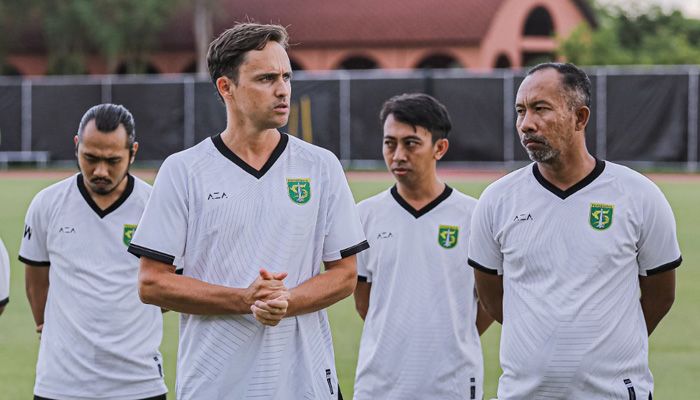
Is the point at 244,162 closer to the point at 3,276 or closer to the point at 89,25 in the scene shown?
the point at 3,276

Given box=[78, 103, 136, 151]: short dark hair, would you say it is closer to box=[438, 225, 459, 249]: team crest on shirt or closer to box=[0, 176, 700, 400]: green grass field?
box=[438, 225, 459, 249]: team crest on shirt

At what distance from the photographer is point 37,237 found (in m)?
5.75

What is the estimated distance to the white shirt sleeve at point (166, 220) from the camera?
13.9ft

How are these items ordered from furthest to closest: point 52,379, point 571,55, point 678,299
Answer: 1. point 571,55
2. point 678,299
3. point 52,379

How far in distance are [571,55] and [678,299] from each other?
29.4 meters

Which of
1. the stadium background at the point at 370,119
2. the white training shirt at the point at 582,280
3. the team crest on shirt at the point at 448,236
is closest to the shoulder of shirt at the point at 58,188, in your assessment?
the team crest on shirt at the point at 448,236

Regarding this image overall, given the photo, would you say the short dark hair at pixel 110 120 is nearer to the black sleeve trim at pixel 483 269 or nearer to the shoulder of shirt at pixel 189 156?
the shoulder of shirt at pixel 189 156

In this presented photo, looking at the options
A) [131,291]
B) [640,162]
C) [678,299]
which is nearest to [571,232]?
[131,291]

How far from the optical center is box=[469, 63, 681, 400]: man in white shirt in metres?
4.45

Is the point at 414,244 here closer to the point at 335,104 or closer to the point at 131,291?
the point at 131,291

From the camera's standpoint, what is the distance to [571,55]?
133ft

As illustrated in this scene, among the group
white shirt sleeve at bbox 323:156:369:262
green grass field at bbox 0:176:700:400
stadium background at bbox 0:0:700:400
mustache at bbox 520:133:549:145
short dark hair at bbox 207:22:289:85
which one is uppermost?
stadium background at bbox 0:0:700:400

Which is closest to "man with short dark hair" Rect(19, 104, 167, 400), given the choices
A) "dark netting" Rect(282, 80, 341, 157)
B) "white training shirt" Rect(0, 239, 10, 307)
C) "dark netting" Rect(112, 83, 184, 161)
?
"white training shirt" Rect(0, 239, 10, 307)

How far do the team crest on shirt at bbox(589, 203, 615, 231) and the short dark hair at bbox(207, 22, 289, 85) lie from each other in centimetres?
131
